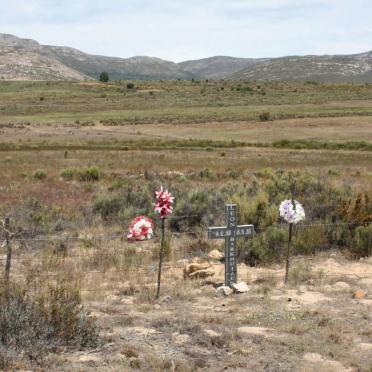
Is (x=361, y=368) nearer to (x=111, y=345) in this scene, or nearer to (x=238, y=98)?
(x=111, y=345)

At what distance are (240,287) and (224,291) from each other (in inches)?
10.7

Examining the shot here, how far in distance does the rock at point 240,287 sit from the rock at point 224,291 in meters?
0.07

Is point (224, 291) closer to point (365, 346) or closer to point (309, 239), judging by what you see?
point (365, 346)

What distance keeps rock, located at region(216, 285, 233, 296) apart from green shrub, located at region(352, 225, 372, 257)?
3.78 metres

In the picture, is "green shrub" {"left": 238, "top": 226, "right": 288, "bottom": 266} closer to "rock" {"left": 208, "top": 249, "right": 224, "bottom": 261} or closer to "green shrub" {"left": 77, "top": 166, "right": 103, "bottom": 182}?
"rock" {"left": 208, "top": 249, "right": 224, "bottom": 261}

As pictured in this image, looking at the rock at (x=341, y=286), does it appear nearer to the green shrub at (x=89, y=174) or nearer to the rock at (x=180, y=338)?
the rock at (x=180, y=338)

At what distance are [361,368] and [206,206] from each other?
358 inches

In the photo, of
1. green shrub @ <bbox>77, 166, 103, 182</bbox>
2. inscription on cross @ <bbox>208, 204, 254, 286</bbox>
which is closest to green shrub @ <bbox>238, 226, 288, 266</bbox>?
inscription on cross @ <bbox>208, 204, 254, 286</bbox>

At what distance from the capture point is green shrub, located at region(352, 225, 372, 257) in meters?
11.9

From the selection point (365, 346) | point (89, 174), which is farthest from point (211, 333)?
point (89, 174)

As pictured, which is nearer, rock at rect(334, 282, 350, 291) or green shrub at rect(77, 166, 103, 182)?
rock at rect(334, 282, 350, 291)

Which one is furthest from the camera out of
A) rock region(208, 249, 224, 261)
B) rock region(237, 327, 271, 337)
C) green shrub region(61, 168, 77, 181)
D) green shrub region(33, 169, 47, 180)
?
green shrub region(61, 168, 77, 181)

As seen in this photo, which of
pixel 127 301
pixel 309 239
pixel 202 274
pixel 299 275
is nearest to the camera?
pixel 127 301

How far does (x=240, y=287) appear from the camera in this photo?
30.6 feet
